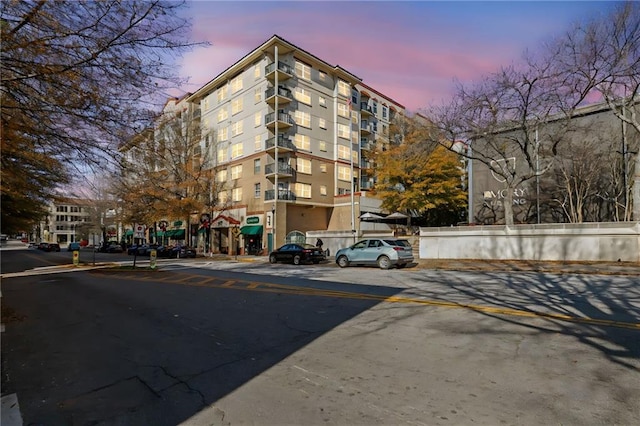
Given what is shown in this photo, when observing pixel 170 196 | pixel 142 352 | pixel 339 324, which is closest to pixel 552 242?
pixel 339 324

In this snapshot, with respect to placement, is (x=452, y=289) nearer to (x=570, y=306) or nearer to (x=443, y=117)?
(x=570, y=306)

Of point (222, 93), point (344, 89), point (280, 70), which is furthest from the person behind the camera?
point (222, 93)

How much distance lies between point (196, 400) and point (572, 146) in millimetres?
28763

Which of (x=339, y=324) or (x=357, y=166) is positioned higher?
(x=357, y=166)

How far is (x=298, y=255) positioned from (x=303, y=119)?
68.5 feet

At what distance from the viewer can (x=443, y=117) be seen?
2316cm

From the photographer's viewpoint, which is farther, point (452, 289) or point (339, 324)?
point (452, 289)

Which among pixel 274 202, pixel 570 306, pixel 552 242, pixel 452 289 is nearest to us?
pixel 570 306

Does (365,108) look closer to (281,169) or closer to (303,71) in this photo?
(303,71)

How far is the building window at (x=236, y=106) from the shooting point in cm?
4391

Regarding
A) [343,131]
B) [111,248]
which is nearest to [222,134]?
[343,131]

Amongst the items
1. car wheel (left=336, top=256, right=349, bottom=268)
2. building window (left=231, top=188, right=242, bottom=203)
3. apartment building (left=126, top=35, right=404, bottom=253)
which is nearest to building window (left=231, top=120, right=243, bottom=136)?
apartment building (left=126, top=35, right=404, bottom=253)

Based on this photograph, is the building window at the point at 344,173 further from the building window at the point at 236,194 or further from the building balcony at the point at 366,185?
the building window at the point at 236,194

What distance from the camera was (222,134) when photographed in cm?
4653
